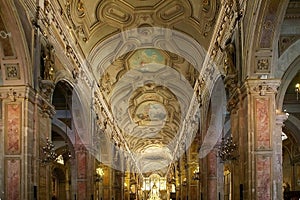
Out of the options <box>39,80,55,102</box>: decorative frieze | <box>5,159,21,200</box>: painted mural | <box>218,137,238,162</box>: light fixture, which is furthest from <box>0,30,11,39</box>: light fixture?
<box>218,137,238,162</box>: light fixture

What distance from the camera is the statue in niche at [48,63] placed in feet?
48.5

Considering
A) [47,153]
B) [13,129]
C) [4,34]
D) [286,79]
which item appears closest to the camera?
[4,34]

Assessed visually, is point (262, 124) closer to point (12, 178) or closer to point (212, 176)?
point (12, 178)

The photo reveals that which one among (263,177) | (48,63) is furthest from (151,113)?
(263,177)

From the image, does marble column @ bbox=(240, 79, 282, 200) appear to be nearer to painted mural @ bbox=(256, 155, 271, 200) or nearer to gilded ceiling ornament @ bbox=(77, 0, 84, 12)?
painted mural @ bbox=(256, 155, 271, 200)

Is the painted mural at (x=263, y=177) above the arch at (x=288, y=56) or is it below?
below

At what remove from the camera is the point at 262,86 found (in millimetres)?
13086

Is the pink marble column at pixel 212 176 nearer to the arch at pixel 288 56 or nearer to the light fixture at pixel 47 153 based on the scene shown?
the arch at pixel 288 56

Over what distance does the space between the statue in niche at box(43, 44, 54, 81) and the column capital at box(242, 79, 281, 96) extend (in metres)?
5.28

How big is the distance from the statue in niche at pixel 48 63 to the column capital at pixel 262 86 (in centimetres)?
528

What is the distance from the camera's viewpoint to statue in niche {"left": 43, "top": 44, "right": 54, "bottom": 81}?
1477 centimetres

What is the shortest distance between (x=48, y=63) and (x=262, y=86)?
577 cm

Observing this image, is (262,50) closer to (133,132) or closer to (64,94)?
(64,94)

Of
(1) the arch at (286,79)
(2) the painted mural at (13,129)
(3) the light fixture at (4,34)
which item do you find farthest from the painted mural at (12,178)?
(1) the arch at (286,79)
